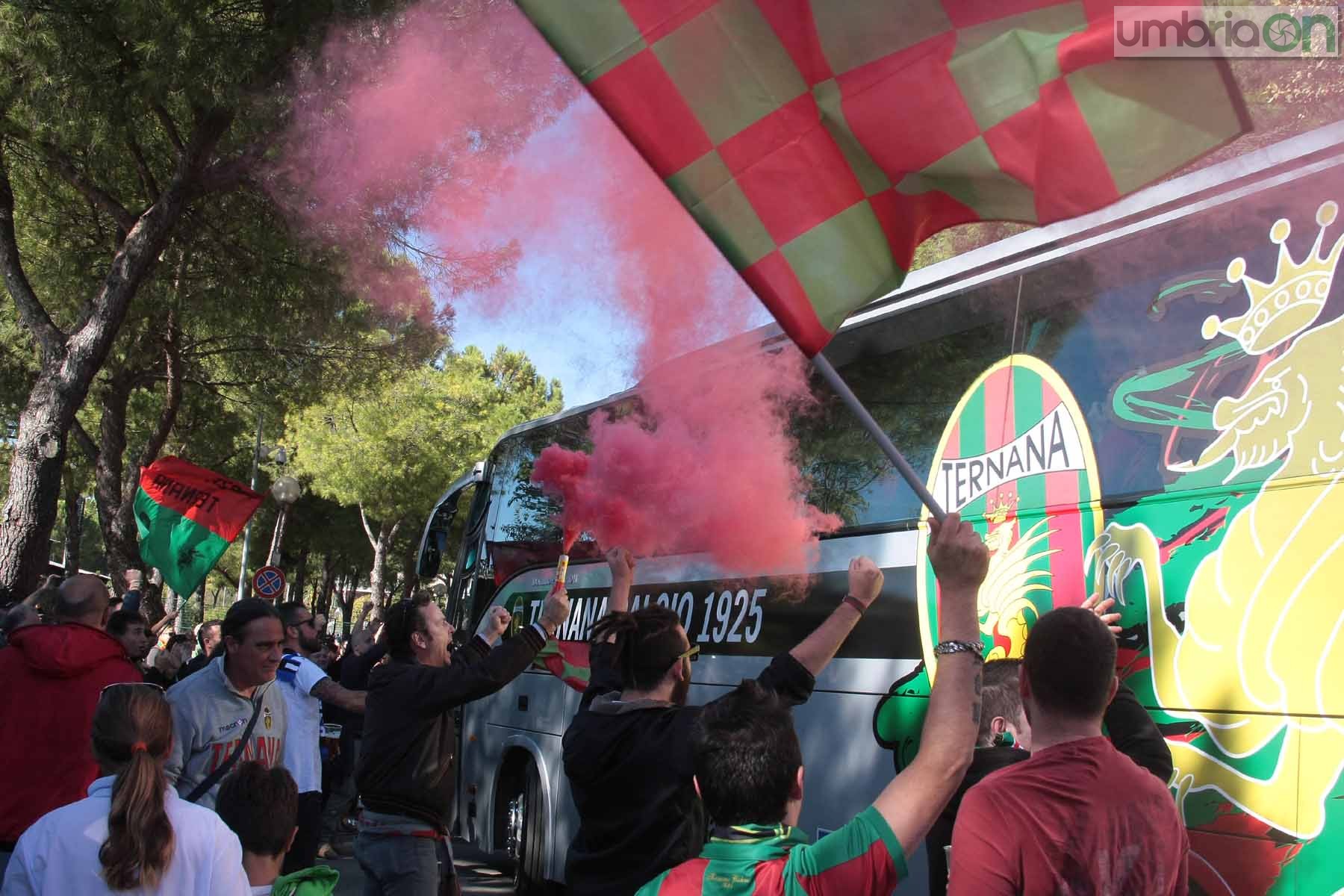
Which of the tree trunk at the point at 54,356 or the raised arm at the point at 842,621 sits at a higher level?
the tree trunk at the point at 54,356

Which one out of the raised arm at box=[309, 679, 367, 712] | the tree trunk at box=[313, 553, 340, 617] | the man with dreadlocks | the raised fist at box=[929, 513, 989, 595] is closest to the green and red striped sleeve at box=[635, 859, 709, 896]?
the raised fist at box=[929, 513, 989, 595]

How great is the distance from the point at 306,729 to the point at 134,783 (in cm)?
206

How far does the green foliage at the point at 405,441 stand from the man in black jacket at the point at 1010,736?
24.3 meters

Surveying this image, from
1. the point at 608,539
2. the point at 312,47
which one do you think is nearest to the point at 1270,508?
the point at 608,539

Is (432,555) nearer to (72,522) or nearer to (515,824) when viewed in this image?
(515,824)

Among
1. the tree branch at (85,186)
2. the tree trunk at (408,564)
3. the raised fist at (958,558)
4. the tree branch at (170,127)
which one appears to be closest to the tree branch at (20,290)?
the tree branch at (85,186)

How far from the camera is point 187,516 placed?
1273cm

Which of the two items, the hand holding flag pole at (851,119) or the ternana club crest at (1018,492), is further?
the ternana club crest at (1018,492)

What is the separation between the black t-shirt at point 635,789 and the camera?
319cm

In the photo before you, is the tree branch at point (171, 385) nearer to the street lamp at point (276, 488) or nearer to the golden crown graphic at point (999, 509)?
the street lamp at point (276, 488)

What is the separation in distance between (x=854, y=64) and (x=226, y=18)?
9.86 meters

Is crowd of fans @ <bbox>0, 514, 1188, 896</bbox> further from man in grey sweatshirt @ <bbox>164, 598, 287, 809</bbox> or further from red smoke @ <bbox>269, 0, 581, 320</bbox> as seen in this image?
red smoke @ <bbox>269, 0, 581, 320</bbox>

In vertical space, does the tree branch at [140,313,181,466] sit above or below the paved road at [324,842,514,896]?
above

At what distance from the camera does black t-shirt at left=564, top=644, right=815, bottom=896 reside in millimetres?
3188
